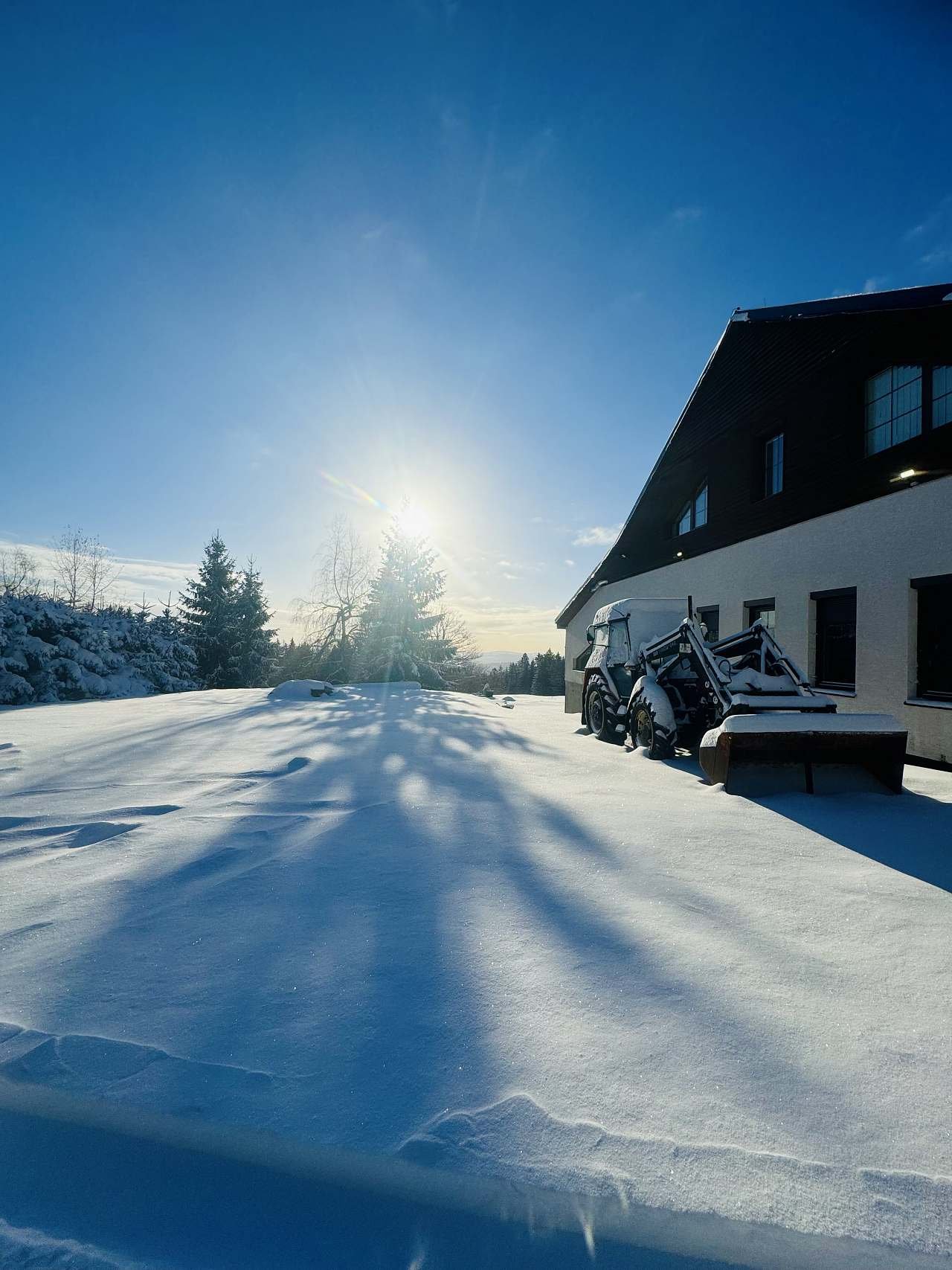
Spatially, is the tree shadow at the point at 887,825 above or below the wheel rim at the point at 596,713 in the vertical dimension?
below

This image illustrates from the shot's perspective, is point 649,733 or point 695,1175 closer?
point 695,1175

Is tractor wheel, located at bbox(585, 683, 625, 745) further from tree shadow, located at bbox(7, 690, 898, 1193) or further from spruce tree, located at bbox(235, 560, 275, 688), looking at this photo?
spruce tree, located at bbox(235, 560, 275, 688)

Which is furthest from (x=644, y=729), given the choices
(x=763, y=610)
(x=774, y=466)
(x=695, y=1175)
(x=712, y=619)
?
(x=774, y=466)

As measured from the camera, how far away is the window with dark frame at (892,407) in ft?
25.5

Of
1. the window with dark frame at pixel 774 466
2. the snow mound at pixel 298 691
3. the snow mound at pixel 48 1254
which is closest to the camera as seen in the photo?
the snow mound at pixel 48 1254

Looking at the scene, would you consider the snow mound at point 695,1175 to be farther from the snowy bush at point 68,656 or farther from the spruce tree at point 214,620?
the spruce tree at point 214,620

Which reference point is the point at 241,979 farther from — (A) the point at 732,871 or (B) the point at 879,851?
(B) the point at 879,851

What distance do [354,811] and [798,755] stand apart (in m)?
4.08

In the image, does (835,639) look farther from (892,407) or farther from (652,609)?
(892,407)

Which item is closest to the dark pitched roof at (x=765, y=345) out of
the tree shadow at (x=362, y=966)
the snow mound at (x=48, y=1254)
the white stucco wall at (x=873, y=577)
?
the white stucco wall at (x=873, y=577)

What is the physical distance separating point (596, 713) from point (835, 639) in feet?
13.3

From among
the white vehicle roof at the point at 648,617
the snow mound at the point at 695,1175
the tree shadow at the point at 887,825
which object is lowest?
the snow mound at the point at 695,1175

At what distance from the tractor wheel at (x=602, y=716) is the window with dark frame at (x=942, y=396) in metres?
5.78

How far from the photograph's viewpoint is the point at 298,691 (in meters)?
14.4
